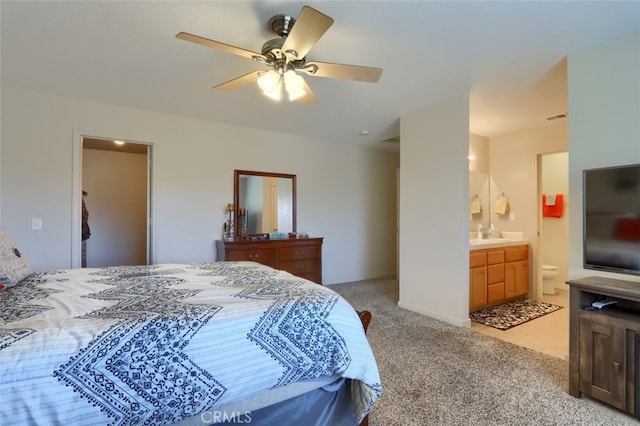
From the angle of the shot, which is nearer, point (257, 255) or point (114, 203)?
point (257, 255)

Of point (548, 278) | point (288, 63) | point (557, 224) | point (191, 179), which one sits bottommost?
point (548, 278)

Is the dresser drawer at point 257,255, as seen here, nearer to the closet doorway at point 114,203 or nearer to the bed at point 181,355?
the bed at point 181,355

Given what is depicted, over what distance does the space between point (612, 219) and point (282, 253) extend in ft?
10.6

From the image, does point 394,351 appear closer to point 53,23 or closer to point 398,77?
point 398,77

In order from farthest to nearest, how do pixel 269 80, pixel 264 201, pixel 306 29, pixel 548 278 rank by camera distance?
pixel 548 278, pixel 264 201, pixel 269 80, pixel 306 29

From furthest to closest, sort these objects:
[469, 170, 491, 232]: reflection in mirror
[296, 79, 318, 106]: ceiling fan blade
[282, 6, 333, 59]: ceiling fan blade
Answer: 1. [469, 170, 491, 232]: reflection in mirror
2. [296, 79, 318, 106]: ceiling fan blade
3. [282, 6, 333, 59]: ceiling fan blade

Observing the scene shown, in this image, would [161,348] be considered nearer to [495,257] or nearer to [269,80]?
[269,80]

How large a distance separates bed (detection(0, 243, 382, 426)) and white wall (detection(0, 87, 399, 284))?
1824mm

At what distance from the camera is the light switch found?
3.05 m

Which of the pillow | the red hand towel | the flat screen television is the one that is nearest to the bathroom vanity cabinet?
the red hand towel

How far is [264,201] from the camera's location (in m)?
4.41

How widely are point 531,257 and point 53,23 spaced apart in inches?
218

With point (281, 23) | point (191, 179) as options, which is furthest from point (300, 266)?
point (281, 23)

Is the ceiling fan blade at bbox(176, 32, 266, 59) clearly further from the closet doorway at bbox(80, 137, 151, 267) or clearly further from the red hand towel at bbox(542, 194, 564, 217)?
the red hand towel at bbox(542, 194, 564, 217)
